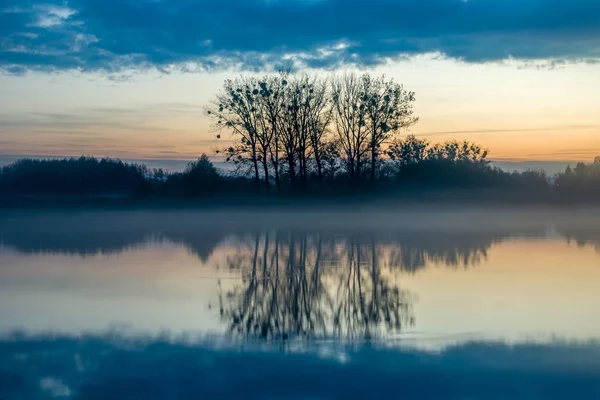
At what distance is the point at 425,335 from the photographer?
790 cm

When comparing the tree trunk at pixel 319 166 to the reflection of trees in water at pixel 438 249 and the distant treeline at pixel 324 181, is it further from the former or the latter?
the reflection of trees in water at pixel 438 249

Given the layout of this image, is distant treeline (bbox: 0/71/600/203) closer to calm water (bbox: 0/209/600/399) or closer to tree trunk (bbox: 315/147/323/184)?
tree trunk (bbox: 315/147/323/184)

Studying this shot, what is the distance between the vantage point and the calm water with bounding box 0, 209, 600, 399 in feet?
20.5

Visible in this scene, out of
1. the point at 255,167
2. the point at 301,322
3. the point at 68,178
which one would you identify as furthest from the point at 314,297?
the point at 68,178

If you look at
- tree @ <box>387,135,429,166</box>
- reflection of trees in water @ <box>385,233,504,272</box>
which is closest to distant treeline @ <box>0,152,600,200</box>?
tree @ <box>387,135,429,166</box>

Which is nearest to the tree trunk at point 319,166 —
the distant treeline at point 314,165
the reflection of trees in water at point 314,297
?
the distant treeline at point 314,165

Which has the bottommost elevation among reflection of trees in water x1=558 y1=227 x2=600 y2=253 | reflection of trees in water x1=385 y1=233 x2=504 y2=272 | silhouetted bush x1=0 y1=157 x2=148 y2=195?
reflection of trees in water x1=558 y1=227 x2=600 y2=253

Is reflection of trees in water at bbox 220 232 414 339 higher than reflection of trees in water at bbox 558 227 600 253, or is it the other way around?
reflection of trees in water at bbox 220 232 414 339

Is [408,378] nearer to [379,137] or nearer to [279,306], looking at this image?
[279,306]

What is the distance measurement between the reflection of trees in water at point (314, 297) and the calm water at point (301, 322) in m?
0.03

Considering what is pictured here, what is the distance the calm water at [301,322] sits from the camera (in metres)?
6.23

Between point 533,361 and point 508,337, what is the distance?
1.00 metres

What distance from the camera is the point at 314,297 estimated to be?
10.5 metres

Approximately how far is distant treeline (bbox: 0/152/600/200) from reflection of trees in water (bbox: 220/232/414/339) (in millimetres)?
26759
